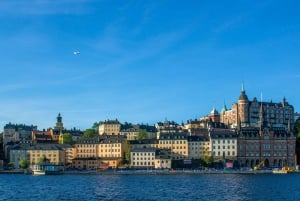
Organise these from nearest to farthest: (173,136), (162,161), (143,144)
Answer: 1. (162,161)
2. (173,136)
3. (143,144)

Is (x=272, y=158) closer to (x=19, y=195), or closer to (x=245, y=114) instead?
(x=245, y=114)

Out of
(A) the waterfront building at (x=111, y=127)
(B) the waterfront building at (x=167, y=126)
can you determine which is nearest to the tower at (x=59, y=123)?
(A) the waterfront building at (x=111, y=127)

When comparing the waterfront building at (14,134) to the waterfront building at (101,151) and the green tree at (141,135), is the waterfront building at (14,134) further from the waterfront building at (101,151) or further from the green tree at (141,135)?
the green tree at (141,135)

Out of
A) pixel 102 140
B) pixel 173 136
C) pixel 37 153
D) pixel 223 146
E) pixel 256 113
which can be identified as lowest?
pixel 37 153

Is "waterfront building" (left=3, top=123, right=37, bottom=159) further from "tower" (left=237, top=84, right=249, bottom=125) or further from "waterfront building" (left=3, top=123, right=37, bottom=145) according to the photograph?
"tower" (left=237, top=84, right=249, bottom=125)

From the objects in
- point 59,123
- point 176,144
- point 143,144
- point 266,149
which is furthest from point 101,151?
point 59,123

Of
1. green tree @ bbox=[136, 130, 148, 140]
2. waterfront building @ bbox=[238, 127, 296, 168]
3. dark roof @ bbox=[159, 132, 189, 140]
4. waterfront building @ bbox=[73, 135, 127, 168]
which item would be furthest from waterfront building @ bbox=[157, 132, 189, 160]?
green tree @ bbox=[136, 130, 148, 140]

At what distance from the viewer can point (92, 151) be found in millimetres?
142250

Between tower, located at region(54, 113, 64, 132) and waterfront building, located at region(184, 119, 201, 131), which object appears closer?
waterfront building, located at region(184, 119, 201, 131)

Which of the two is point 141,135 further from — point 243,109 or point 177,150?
point 243,109

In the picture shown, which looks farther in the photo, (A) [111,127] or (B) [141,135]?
(A) [111,127]

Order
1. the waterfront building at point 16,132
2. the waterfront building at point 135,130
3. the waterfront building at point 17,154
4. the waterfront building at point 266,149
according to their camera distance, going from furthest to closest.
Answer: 1. the waterfront building at point 16,132
2. the waterfront building at point 135,130
3. the waterfront building at point 17,154
4. the waterfront building at point 266,149

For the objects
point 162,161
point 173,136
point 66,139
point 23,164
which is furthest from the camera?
point 66,139

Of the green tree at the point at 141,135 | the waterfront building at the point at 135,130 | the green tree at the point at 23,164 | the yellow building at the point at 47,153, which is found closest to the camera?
the green tree at the point at 23,164
